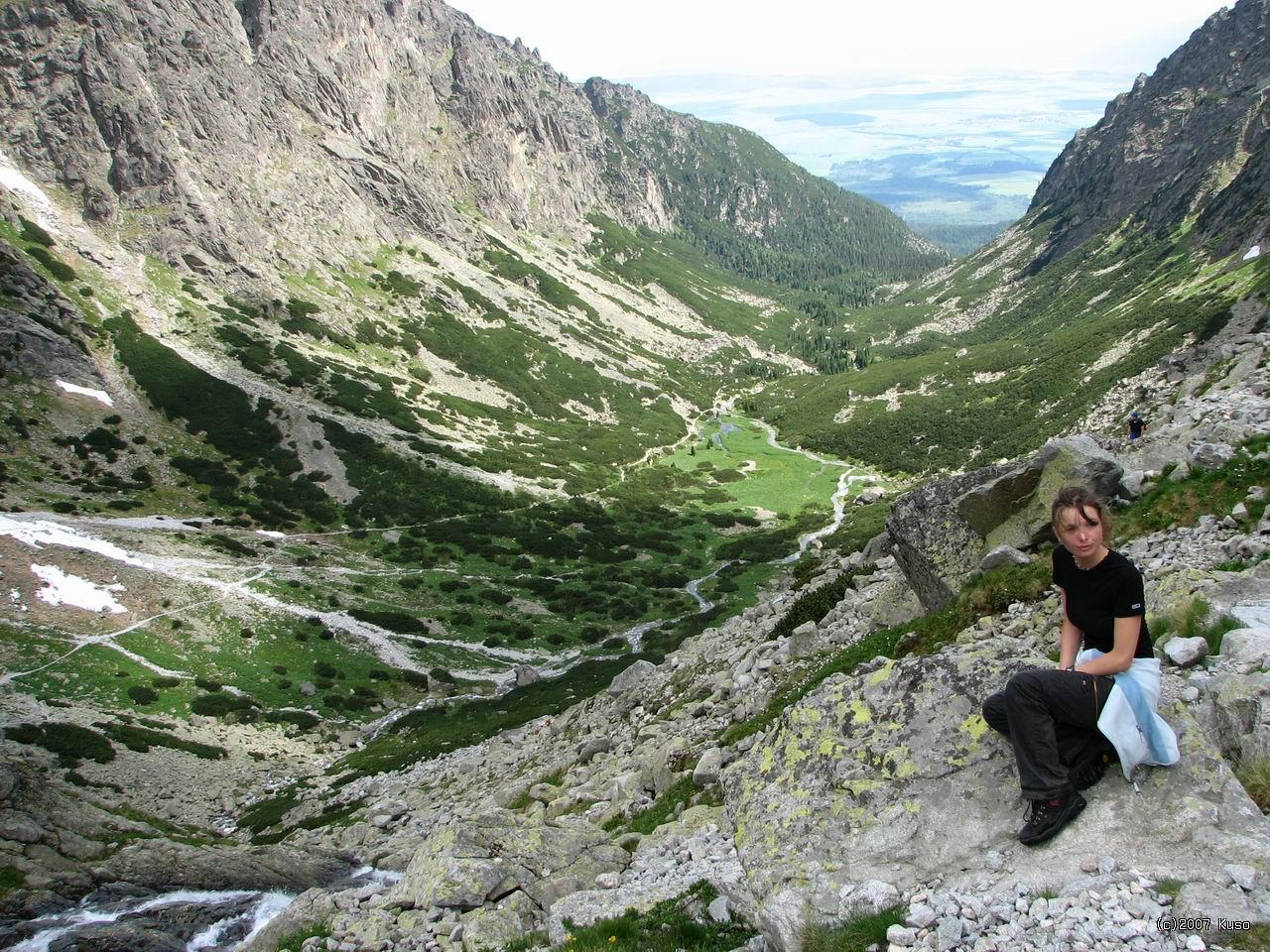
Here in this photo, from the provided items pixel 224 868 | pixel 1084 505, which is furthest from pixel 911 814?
pixel 224 868

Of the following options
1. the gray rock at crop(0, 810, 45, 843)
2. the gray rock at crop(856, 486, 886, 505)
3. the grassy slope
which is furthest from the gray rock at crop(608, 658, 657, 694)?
the grassy slope

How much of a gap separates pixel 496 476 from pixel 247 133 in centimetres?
10980

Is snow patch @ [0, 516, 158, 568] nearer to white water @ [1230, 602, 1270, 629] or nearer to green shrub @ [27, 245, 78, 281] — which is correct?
green shrub @ [27, 245, 78, 281]

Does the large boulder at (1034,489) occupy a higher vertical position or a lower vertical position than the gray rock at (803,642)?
higher

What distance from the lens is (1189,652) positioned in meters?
9.55

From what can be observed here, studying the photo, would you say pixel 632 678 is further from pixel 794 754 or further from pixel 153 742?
pixel 153 742

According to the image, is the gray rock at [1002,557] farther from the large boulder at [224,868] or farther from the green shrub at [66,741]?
the green shrub at [66,741]

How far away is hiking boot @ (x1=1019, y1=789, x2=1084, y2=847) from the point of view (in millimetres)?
7883

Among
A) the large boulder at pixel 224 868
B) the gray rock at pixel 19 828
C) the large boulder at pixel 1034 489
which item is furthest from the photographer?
the gray rock at pixel 19 828

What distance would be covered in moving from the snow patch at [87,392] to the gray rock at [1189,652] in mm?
115924

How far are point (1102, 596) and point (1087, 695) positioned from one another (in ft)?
4.06

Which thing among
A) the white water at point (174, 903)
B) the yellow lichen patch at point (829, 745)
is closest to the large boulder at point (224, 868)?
the white water at point (174, 903)

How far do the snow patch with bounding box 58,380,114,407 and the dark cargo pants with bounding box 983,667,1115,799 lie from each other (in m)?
115

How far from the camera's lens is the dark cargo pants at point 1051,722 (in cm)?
801
